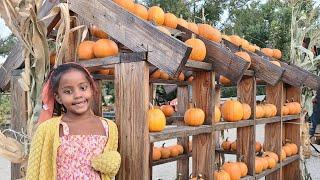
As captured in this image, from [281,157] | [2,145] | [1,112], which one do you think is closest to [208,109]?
[2,145]

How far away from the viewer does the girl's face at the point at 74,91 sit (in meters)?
2.30

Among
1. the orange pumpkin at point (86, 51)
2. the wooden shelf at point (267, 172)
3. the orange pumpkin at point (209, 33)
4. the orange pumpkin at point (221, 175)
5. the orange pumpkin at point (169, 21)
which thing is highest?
the orange pumpkin at point (169, 21)

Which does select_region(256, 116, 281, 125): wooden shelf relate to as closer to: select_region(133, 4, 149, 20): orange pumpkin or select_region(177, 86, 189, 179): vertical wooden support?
select_region(177, 86, 189, 179): vertical wooden support

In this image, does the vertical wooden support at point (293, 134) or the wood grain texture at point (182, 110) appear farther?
the vertical wooden support at point (293, 134)

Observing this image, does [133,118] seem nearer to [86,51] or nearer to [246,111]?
[86,51]

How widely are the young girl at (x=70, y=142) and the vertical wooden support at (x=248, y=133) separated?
1969 mm

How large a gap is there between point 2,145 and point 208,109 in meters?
1.55

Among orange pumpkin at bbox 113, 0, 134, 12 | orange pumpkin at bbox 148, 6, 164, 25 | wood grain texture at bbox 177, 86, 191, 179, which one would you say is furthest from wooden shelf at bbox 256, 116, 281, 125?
orange pumpkin at bbox 113, 0, 134, 12

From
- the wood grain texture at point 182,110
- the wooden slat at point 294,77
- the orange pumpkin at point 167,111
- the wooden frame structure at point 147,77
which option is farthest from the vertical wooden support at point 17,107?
the wooden slat at point 294,77

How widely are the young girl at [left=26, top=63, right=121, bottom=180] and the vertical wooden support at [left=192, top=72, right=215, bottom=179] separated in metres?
1.08

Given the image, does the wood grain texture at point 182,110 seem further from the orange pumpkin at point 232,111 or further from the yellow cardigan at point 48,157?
the yellow cardigan at point 48,157

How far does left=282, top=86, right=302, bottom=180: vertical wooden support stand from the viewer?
208 inches

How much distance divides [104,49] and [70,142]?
0.76 m

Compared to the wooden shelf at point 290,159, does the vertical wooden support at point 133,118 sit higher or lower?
higher
